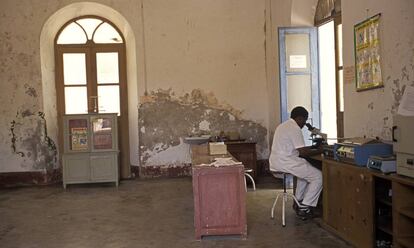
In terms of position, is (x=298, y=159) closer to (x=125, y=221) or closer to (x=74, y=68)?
(x=125, y=221)

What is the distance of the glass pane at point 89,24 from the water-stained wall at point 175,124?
1.78m

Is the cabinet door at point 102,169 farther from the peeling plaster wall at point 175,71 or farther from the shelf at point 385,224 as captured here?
the shelf at point 385,224

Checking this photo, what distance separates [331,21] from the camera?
22.7 feet

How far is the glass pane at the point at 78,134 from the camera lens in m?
8.12

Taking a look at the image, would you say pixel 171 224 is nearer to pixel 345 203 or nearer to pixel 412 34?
pixel 345 203

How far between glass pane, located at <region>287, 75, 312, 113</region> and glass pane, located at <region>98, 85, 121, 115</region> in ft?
11.7

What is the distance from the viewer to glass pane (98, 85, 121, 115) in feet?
28.9

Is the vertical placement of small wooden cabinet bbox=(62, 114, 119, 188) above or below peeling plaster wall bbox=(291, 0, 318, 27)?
below

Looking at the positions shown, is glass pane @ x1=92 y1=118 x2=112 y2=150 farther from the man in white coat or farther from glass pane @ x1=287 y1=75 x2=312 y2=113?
the man in white coat

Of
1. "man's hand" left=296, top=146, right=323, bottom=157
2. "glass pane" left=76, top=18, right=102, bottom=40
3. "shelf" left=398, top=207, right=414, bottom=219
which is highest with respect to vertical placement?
"glass pane" left=76, top=18, right=102, bottom=40

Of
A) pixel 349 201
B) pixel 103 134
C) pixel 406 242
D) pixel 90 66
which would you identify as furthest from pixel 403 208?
pixel 90 66

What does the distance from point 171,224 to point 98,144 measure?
11.1ft

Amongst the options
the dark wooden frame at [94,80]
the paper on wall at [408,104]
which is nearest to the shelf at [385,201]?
the paper on wall at [408,104]

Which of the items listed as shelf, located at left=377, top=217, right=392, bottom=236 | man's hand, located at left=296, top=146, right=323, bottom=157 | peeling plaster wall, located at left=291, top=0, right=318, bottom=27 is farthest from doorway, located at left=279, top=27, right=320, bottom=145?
shelf, located at left=377, top=217, right=392, bottom=236
